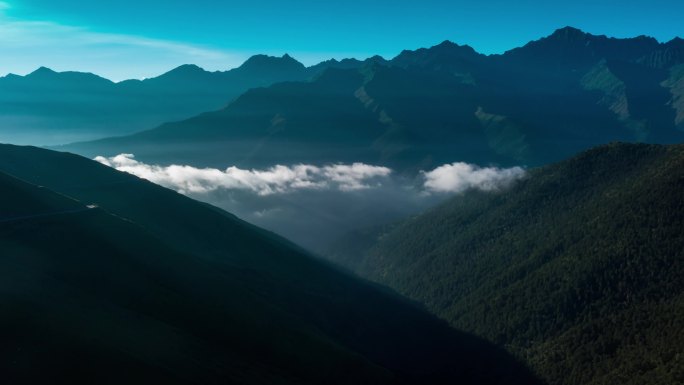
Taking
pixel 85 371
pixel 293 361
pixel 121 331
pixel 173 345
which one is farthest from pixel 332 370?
pixel 85 371

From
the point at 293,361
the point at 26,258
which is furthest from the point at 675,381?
the point at 26,258

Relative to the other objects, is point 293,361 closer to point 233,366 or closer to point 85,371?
point 233,366

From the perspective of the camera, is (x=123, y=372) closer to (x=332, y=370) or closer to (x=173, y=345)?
(x=173, y=345)

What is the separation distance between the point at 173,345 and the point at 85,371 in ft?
107

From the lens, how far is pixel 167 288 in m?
191

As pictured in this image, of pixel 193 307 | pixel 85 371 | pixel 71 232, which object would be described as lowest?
pixel 85 371

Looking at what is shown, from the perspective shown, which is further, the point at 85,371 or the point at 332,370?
the point at 332,370

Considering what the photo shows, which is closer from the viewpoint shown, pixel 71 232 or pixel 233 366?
pixel 233 366

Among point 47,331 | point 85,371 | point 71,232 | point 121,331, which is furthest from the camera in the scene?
point 71,232

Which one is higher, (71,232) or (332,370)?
(71,232)

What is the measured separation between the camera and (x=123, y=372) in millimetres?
127938

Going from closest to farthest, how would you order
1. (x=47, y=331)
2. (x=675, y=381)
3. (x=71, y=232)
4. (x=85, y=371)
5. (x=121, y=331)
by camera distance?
(x=85, y=371), (x=47, y=331), (x=121, y=331), (x=675, y=381), (x=71, y=232)

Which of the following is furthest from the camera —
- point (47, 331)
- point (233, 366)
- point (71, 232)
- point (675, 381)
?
point (71, 232)

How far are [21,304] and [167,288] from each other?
5639cm
